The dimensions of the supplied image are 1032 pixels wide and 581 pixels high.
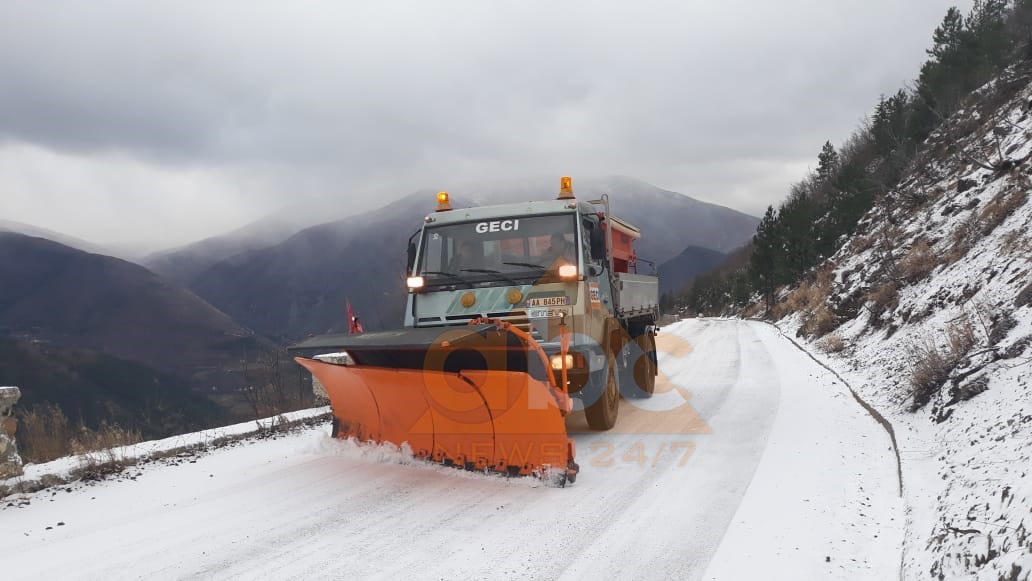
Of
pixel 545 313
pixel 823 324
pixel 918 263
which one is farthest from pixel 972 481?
pixel 823 324

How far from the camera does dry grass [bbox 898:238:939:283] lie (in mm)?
11062

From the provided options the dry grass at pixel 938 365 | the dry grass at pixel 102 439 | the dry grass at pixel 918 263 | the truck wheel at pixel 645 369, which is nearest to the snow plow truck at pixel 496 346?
the truck wheel at pixel 645 369

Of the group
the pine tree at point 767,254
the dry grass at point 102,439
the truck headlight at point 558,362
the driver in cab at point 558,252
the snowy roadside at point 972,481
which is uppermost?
the pine tree at point 767,254

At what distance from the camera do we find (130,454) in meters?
6.70

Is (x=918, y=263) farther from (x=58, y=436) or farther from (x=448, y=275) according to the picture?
(x=58, y=436)

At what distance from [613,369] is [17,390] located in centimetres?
626

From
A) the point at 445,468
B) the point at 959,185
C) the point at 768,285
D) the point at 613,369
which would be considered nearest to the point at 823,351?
the point at 959,185

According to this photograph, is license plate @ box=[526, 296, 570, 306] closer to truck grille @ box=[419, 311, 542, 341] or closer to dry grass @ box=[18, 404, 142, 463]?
truck grille @ box=[419, 311, 542, 341]

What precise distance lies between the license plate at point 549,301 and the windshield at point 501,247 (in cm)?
36

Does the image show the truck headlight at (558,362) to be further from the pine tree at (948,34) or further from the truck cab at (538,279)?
the pine tree at (948,34)

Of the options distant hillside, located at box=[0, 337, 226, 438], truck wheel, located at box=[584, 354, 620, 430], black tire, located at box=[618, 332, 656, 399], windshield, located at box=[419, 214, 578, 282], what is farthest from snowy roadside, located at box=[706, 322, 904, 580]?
distant hillside, located at box=[0, 337, 226, 438]

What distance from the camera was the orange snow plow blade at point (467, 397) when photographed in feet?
16.9

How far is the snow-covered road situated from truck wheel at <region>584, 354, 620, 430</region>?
24 centimetres

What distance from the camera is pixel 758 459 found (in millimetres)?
5781
